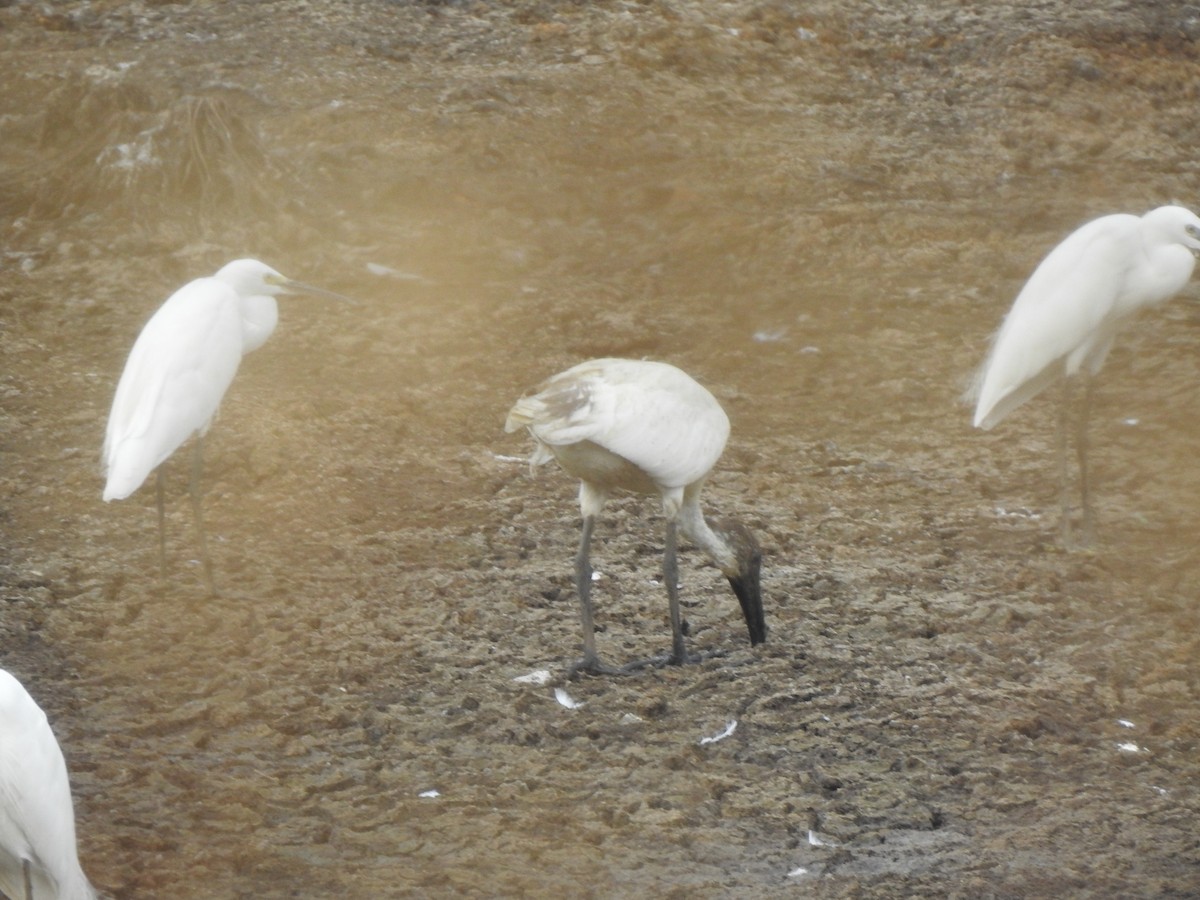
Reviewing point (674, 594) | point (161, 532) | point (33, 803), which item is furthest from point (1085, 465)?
point (33, 803)

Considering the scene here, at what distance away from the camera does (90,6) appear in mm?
11266

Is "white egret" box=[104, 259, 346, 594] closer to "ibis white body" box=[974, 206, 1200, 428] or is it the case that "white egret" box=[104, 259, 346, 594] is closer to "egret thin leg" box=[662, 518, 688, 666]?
"egret thin leg" box=[662, 518, 688, 666]

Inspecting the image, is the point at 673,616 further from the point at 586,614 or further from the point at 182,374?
the point at 182,374

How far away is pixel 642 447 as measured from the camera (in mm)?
5289

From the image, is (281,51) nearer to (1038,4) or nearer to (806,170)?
(806,170)

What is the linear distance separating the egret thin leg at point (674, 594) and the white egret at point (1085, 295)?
1.59m

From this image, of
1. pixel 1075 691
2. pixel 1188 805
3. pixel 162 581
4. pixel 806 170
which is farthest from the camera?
pixel 806 170

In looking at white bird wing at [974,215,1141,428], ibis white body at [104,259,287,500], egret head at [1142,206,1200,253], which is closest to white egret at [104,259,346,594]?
ibis white body at [104,259,287,500]

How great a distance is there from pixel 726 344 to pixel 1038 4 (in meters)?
4.78

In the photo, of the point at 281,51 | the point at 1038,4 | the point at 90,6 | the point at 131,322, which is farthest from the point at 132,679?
the point at 1038,4

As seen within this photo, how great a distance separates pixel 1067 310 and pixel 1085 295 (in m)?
0.09

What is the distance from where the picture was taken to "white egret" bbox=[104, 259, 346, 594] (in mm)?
5719

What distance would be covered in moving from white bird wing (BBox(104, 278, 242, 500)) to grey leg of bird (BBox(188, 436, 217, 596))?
0.70ft

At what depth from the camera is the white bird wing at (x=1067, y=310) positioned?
21.0ft
